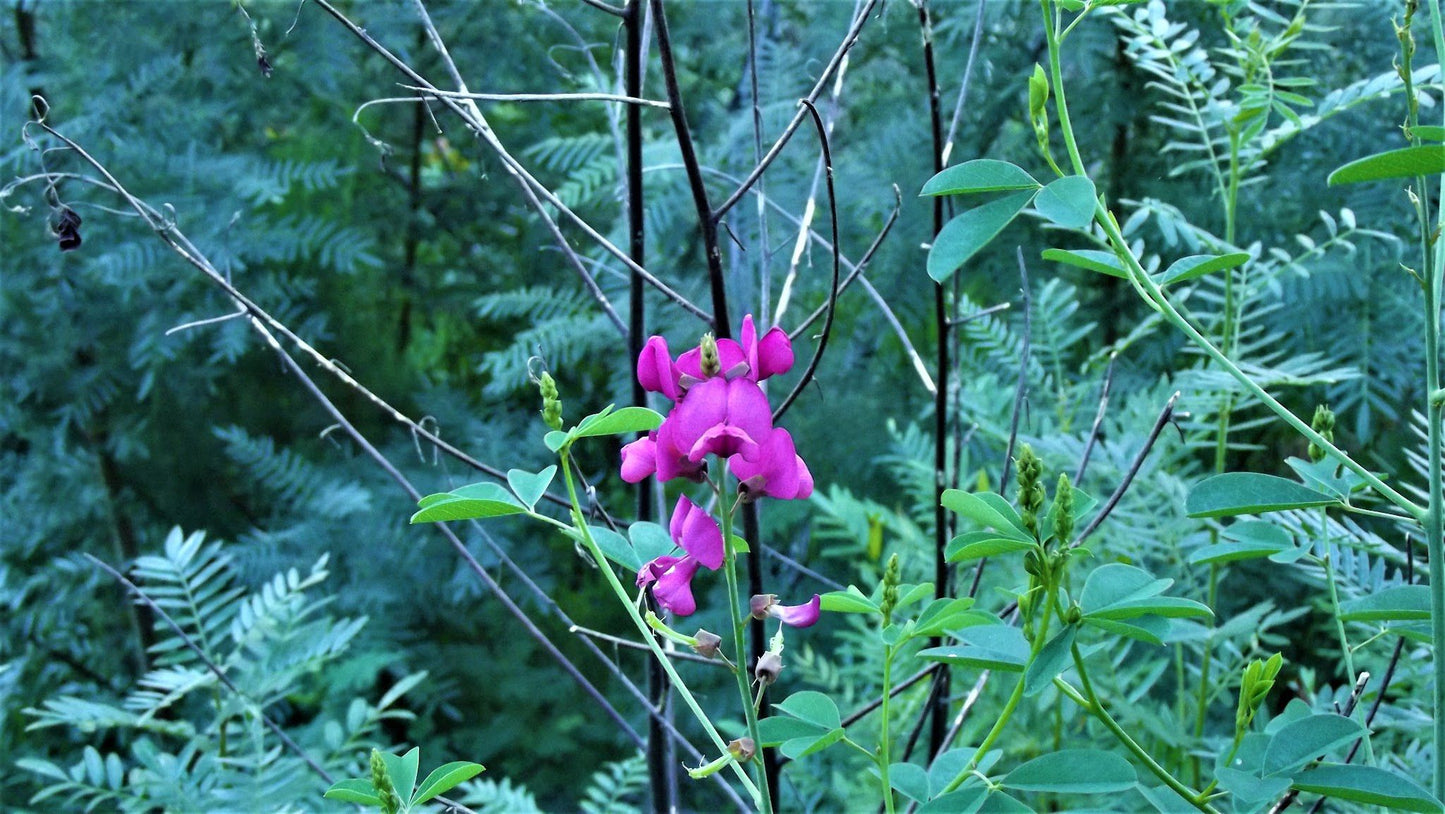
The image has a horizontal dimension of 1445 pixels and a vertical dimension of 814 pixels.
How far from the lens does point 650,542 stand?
0.48 m

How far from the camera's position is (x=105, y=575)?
1.68m

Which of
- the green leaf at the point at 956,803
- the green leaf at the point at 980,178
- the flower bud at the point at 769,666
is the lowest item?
the green leaf at the point at 956,803

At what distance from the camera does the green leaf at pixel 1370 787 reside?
37cm

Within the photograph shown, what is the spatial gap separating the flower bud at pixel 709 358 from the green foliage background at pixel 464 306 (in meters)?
0.78

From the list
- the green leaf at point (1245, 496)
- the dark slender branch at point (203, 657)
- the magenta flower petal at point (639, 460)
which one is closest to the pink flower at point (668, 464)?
the magenta flower petal at point (639, 460)

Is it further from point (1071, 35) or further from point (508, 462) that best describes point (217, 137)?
point (1071, 35)

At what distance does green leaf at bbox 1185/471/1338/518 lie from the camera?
43cm

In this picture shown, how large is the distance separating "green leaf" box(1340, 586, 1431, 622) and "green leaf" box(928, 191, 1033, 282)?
0.21m

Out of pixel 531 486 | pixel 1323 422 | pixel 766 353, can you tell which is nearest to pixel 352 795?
pixel 531 486

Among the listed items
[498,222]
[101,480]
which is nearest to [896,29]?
[498,222]

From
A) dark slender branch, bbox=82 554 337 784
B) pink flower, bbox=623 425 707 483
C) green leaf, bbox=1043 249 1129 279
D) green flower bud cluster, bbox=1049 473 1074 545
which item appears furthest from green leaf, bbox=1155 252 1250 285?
dark slender branch, bbox=82 554 337 784

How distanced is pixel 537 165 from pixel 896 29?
2.11 ft

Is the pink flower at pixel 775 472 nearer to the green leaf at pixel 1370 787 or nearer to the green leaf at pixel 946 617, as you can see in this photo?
the green leaf at pixel 946 617

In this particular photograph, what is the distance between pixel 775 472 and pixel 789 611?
0.19ft
